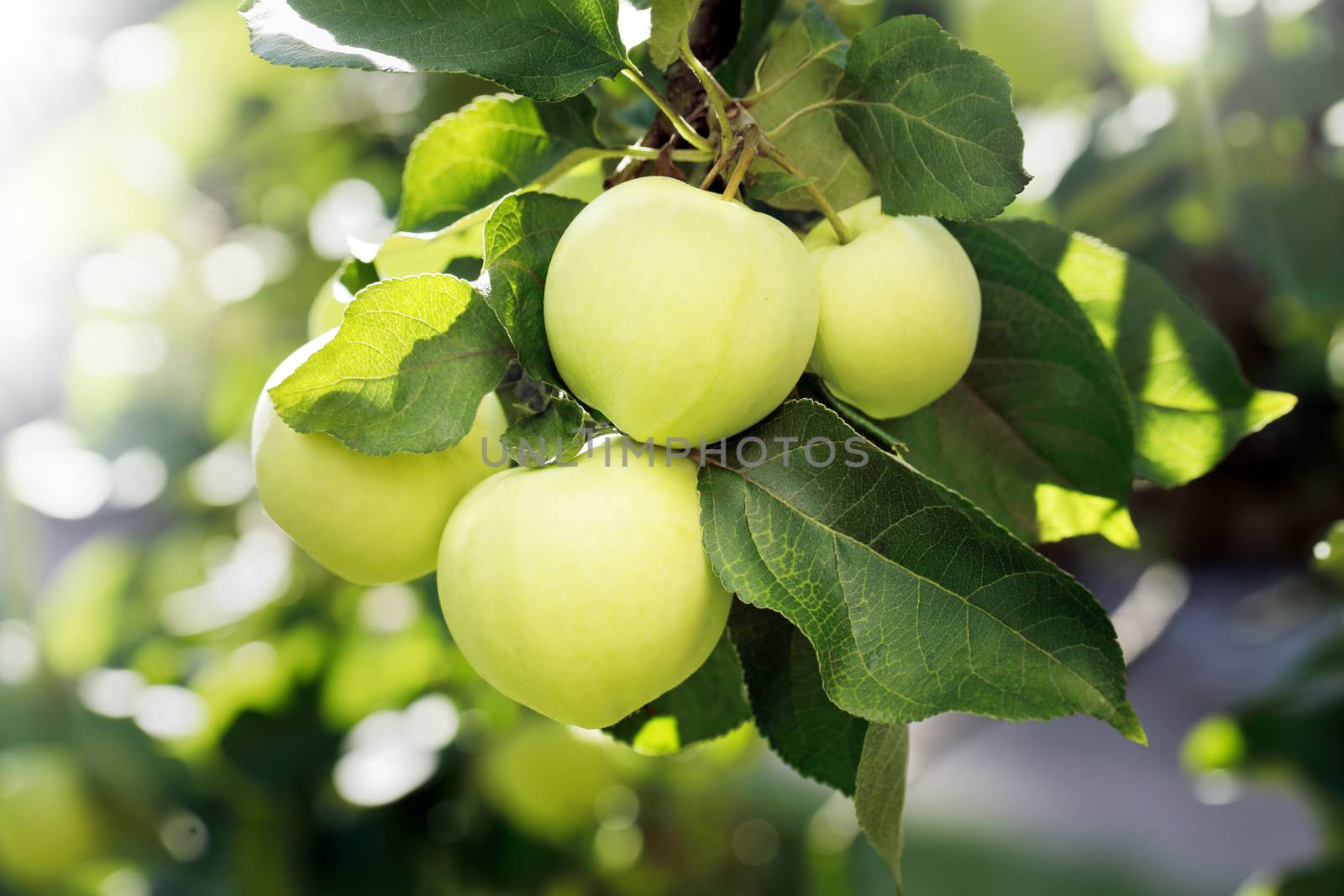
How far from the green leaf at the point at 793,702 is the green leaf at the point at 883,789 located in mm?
33

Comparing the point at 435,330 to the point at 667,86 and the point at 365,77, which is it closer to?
the point at 667,86

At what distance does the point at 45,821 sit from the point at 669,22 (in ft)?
3.03

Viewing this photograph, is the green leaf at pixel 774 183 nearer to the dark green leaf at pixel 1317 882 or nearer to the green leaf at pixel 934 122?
the green leaf at pixel 934 122

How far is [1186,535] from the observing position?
6.83ft

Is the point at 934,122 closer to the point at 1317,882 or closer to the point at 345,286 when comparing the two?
the point at 345,286

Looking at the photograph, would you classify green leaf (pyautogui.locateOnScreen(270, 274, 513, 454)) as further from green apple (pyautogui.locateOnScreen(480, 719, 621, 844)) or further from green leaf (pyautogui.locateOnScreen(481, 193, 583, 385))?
green apple (pyautogui.locateOnScreen(480, 719, 621, 844))

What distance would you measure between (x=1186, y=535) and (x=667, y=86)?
1.98 meters

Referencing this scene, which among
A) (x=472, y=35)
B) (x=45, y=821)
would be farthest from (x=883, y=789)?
(x=45, y=821)

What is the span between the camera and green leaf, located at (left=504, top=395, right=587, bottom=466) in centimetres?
33

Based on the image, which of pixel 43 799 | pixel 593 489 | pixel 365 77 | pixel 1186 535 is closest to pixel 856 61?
pixel 593 489

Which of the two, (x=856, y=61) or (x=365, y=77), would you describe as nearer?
(x=856, y=61)

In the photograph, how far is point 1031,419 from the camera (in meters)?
0.44

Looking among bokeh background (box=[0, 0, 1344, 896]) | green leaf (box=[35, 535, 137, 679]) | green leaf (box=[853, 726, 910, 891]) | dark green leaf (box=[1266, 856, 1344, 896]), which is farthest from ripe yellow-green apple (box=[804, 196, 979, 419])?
green leaf (box=[35, 535, 137, 679])

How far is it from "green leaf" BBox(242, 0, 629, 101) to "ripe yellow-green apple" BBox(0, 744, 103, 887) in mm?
846
